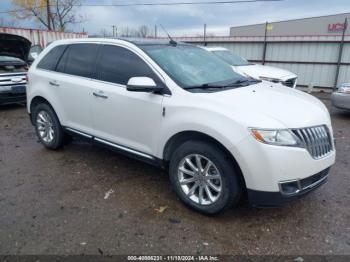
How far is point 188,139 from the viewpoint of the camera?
311cm

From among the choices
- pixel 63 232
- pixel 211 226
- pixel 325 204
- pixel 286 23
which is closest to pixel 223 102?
pixel 211 226

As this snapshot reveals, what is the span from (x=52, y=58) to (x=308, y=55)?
1070 cm

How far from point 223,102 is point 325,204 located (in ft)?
5.71

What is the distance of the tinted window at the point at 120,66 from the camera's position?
3443 millimetres

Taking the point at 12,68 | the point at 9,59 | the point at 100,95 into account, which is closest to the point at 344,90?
the point at 100,95

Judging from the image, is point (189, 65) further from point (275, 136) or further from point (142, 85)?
point (275, 136)

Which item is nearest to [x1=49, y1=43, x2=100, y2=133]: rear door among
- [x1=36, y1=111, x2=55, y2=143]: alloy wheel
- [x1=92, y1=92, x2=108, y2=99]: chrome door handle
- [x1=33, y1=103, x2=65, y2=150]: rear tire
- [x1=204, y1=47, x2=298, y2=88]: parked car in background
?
[x1=92, y1=92, x2=108, y2=99]: chrome door handle

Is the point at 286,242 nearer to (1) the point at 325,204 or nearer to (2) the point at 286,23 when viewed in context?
(1) the point at 325,204

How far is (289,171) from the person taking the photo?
8.53ft

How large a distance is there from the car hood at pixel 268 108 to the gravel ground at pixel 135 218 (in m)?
1.04

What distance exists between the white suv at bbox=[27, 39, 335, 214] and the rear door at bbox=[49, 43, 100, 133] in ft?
0.05

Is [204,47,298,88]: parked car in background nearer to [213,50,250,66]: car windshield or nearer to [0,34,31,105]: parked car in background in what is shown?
[213,50,250,66]: car windshield

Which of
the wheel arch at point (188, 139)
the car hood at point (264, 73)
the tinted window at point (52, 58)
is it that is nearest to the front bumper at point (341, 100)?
the car hood at point (264, 73)

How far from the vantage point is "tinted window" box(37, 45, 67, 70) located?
14.9ft
